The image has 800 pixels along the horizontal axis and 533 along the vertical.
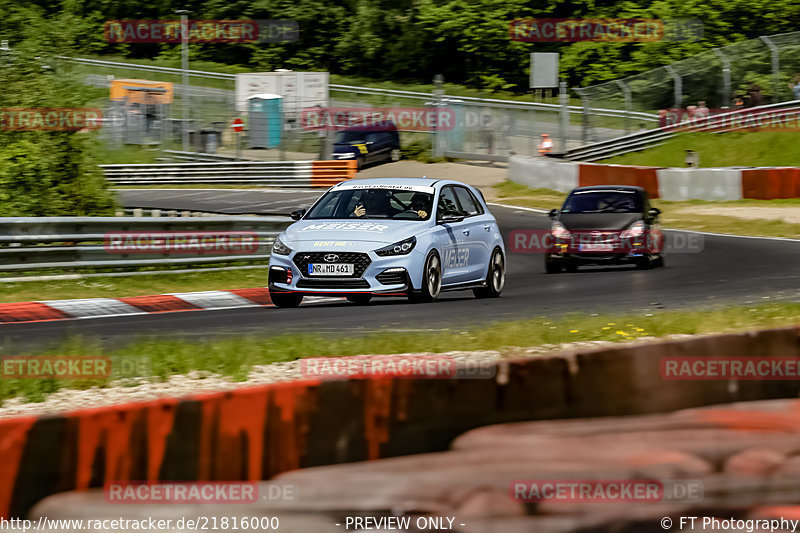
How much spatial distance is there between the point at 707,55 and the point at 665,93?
181 centimetres

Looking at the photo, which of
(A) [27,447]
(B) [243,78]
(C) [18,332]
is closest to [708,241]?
(C) [18,332]

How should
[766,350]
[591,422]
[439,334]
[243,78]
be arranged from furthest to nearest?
1. [243,78]
2. [439,334]
3. [766,350]
4. [591,422]

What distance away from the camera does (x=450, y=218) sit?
13.6 metres

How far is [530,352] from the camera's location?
6.71 metres

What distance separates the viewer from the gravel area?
A: 17.9ft

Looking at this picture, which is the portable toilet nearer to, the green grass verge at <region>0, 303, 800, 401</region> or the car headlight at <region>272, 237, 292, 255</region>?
the car headlight at <region>272, 237, 292, 255</region>

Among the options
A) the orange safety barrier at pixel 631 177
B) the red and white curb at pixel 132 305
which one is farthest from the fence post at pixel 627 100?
the red and white curb at pixel 132 305

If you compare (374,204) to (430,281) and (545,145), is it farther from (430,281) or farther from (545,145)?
(545,145)

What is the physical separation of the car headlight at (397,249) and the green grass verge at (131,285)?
4.16m

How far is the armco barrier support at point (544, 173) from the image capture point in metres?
33.7

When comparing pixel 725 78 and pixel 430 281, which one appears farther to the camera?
pixel 725 78

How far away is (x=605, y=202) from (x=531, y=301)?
5814 mm

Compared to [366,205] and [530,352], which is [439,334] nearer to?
[530,352]

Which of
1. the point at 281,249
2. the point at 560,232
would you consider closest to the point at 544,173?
the point at 560,232
